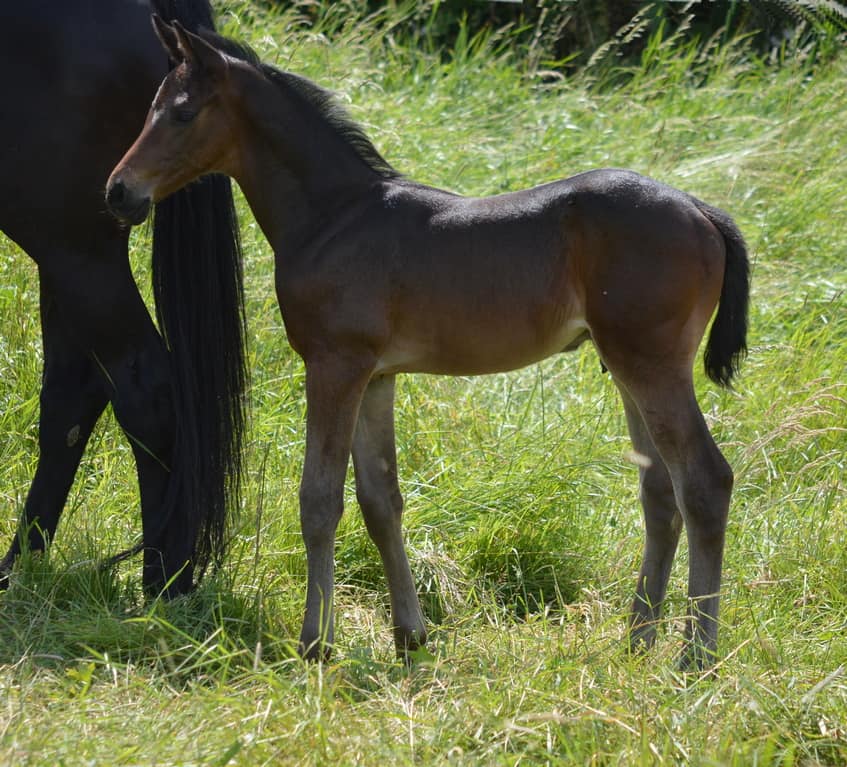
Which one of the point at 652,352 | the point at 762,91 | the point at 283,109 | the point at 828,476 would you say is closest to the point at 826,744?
the point at 652,352

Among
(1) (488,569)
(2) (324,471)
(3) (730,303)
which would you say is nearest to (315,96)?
(2) (324,471)

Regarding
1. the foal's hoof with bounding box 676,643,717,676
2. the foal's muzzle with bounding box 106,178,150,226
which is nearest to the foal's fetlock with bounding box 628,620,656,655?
the foal's hoof with bounding box 676,643,717,676

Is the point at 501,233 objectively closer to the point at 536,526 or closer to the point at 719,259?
the point at 719,259

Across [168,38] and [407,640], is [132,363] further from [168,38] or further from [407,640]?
[407,640]

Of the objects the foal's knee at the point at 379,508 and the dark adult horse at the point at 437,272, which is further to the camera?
the foal's knee at the point at 379,508

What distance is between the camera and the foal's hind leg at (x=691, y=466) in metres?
2.91

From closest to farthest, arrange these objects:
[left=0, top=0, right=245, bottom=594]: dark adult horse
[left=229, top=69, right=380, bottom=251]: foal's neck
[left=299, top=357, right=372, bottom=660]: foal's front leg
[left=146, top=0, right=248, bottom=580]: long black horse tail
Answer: [left=299, top=357, right=372, bottom=660]: foal's front leg < [left=229, top=69, right=380, bottom=251]: foal's neck < [left=0, top=0, right=245, bottom=594]: dark adult horse < [left=146, top=0, right=248, bottom=580]: long black horse tail

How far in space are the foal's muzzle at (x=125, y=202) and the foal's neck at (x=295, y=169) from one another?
0.30 metres

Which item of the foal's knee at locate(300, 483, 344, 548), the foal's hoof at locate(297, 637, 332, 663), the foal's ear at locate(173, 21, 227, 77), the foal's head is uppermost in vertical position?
the foal's ear at locate(173, 21, 227, 77)

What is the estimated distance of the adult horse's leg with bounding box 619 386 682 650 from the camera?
10.4ft

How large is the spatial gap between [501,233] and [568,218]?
170 millimetres

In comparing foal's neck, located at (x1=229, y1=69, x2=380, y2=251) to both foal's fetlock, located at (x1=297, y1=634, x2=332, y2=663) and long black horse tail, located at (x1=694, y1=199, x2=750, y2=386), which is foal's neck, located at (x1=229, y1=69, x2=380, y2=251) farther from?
foal's fetlock, located at (x1=297, y1=634, x2=332, y2=663)

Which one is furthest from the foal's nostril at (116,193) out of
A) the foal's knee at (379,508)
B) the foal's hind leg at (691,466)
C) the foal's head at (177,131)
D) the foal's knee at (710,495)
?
the foal's knee at (710,495)

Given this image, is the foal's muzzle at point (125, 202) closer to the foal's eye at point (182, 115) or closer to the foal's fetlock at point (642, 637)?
the foal's eye at point (182, 115)
